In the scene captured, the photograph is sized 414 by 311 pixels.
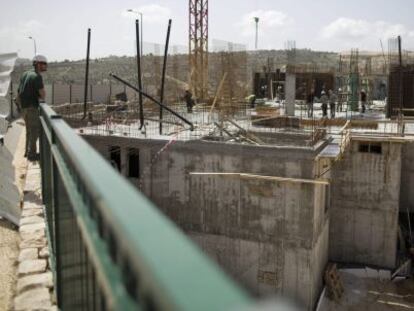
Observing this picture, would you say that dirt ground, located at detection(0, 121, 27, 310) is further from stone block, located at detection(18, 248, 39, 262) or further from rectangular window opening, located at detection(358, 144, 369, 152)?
→ rectangular window opening, located at detection(358, 144, 369, 152)

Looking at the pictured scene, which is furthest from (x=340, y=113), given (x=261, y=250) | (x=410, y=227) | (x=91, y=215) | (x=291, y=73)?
(x=91, y=215)

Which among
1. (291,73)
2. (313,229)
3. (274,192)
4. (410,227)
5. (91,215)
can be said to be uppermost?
(291,73)

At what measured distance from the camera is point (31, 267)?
4625 mm

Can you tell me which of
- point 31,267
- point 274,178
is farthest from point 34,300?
point 274,178

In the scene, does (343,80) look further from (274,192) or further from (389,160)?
(274,192)

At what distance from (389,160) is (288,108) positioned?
307 inches

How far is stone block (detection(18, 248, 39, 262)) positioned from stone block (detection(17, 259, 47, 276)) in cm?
8

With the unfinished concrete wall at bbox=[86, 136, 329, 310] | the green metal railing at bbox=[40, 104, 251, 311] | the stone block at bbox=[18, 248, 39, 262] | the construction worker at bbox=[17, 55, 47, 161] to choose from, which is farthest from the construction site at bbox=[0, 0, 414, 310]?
the green metal railing at bbox=[40, 104, 251, 311]

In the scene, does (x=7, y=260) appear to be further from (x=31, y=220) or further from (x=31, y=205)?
(x=31, y=205)

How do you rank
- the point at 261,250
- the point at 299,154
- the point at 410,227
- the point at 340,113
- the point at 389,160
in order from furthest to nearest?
the point at 340,113
the point at 410,227
the point at 389,160
the point at 261,250
the point at 299,154

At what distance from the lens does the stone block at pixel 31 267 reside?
14.8 feet

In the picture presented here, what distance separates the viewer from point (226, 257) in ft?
58.0

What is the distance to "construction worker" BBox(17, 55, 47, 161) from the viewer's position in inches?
311

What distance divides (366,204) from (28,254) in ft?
59.3
